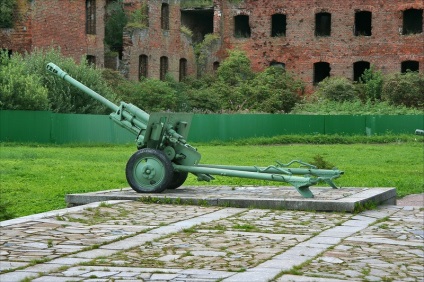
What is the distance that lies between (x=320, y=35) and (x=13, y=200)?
39.3 metres

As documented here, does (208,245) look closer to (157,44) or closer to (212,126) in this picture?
(212,126)

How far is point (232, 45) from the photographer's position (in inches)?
2057

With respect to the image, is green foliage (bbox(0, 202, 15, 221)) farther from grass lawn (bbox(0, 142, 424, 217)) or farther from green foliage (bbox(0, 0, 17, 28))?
green foliage (bbox(0, 0, 17, 28))

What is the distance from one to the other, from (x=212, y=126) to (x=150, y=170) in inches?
965

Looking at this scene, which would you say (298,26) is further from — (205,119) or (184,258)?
(184,258)

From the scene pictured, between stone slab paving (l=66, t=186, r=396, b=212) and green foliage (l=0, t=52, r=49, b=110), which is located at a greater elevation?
green foliage (l=0, t=52, r=49, b=110)

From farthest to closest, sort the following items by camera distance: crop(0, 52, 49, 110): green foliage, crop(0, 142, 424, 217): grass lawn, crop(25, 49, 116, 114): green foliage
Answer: crop(25, 49, 116, 114): green foliage, crop(0, 52, 49, 110): green foliage, crop(0, 142, 424, 217): grass lawn

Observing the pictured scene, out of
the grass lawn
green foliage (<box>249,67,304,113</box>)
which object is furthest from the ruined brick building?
the grass lawn

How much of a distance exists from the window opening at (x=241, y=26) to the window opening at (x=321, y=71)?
444 centimetres

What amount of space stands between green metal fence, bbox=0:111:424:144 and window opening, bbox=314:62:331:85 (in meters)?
11.5

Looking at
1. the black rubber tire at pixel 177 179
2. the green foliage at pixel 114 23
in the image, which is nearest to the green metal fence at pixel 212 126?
the green foliage at pixel 114 23

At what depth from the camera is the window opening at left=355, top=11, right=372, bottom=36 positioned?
169 feet

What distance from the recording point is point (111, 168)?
20.8 metres

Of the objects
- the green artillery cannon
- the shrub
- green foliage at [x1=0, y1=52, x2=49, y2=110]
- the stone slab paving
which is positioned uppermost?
the shrub
